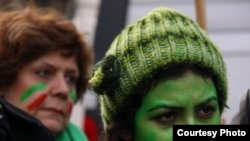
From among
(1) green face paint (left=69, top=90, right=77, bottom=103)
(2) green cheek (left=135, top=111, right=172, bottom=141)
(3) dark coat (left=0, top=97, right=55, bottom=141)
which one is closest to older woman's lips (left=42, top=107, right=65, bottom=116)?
(1) green face paint (left=69, top=90, right=77, bottom=103)

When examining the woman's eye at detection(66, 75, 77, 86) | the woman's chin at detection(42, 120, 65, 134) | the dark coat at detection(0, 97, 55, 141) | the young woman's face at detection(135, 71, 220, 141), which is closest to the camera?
the dark coat at detection(0, 97, 55, 141)

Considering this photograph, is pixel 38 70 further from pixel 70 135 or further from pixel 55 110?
pixel 70 135

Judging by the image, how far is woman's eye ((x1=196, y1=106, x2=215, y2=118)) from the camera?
1.88m

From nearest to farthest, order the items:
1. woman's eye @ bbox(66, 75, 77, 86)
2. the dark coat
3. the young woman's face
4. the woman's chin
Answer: the dark coat → the young woman's face → the woman's chin → woman's eye @ bbox(66, 75, 77, 86)

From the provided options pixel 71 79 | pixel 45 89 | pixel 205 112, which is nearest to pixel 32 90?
pixel 45 89

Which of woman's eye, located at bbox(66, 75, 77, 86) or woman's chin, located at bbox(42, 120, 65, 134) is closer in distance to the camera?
woman's chin, located at bbox(42, 120, 65, 134)

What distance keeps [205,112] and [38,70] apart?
0.77m

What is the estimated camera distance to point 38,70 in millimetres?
2463

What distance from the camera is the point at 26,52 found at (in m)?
2.44

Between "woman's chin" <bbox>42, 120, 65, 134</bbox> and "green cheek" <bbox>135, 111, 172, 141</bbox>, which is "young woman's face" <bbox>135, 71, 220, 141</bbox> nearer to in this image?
"green cheek" <bbox>135, 111, 172, 141</bbox>

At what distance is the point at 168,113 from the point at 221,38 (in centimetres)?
212

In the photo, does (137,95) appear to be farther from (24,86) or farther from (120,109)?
(24,86)

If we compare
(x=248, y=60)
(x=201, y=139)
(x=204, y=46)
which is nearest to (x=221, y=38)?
(x=248, y=60)

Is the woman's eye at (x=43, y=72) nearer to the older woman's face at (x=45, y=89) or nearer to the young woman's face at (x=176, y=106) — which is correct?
the older woman's face at (x=45, y=89)
